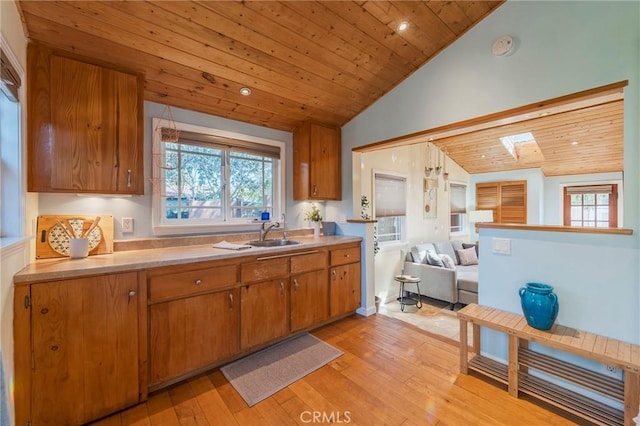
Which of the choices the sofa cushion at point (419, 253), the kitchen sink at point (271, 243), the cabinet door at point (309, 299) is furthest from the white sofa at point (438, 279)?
the kitchen sink at point (271, 243)

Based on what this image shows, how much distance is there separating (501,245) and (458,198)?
4.47 metres

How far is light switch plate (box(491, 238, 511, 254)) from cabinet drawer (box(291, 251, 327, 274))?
1575 millimetres

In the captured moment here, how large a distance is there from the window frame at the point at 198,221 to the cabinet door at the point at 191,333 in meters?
0.82

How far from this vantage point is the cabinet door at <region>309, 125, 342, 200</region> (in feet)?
10.4

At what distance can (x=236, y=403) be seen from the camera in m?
1.82

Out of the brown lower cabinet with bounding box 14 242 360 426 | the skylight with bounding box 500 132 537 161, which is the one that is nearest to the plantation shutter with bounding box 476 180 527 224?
the skylight with bounding box 500 132 537 161

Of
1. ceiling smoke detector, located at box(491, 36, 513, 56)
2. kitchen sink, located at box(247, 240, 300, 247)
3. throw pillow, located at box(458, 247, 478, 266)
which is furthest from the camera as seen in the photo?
throw pillow, located at box(458, 247, 478, 266)

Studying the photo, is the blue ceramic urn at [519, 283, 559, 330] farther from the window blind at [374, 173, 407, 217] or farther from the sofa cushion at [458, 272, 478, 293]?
the window blind at [374, 173, 407, 217]

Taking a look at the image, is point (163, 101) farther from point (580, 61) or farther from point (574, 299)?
point (574, 299)

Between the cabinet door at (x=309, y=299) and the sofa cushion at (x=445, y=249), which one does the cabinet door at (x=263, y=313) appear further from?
the sofa cushion at (x=445, y=249)

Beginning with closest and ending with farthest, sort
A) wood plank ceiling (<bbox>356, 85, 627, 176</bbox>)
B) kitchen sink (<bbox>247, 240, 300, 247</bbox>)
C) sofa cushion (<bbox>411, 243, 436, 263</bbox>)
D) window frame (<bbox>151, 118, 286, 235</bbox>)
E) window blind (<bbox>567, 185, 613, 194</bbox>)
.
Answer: wood plank ceiling (<bbox>356, 85, 627, 176</bbox>) → window frame (<bbox>151, 118, 286, 235</bbox>) → kitchen sink (<bbox>247, 240, 300, 247</bbox>) → sofa cushion (<bbox>411, 243, 436, 263</bbox>) → window blind (<bbox>567, 185, 613, 194</bbox>)

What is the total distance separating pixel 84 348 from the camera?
1.59 m

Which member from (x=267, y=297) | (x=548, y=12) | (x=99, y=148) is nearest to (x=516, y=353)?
(x=267, y=297)

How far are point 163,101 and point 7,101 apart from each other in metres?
1.04
